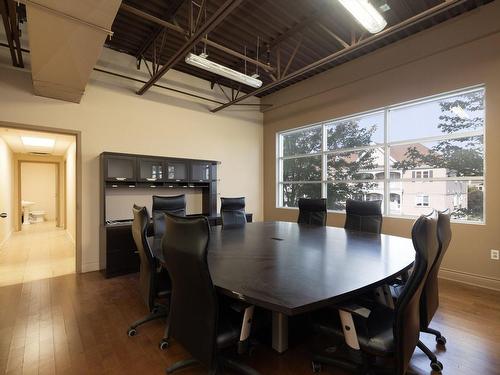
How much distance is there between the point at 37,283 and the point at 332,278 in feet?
13.3

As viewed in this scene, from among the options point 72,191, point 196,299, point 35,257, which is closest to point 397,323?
point 196,299

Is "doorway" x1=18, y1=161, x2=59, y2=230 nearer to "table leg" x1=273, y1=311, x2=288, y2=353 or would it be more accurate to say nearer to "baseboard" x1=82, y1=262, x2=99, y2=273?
"baseboard" x1=82, y1=262, x2=99, y2=273

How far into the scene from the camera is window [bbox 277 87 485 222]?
358 cm

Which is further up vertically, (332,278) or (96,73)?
(96,73)

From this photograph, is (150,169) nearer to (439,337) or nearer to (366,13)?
(366,13)

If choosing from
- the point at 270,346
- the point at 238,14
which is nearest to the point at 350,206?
the point at 270,346

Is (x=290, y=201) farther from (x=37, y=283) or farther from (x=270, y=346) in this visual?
(x=37, y=283)

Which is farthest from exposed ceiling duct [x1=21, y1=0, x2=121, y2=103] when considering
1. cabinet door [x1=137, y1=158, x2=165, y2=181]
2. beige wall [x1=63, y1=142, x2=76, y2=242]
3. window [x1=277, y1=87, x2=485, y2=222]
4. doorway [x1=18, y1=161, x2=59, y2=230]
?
doorway [x1=18, y1=161, x2=59, y2=230]

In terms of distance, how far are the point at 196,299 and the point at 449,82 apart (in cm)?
445

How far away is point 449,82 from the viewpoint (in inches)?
144

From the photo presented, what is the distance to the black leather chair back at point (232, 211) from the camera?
4.13m

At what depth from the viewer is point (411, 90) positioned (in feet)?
13.2

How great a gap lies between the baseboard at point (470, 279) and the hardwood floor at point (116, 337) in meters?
0.17

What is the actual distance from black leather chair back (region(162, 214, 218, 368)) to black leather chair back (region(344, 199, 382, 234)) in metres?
2.69
